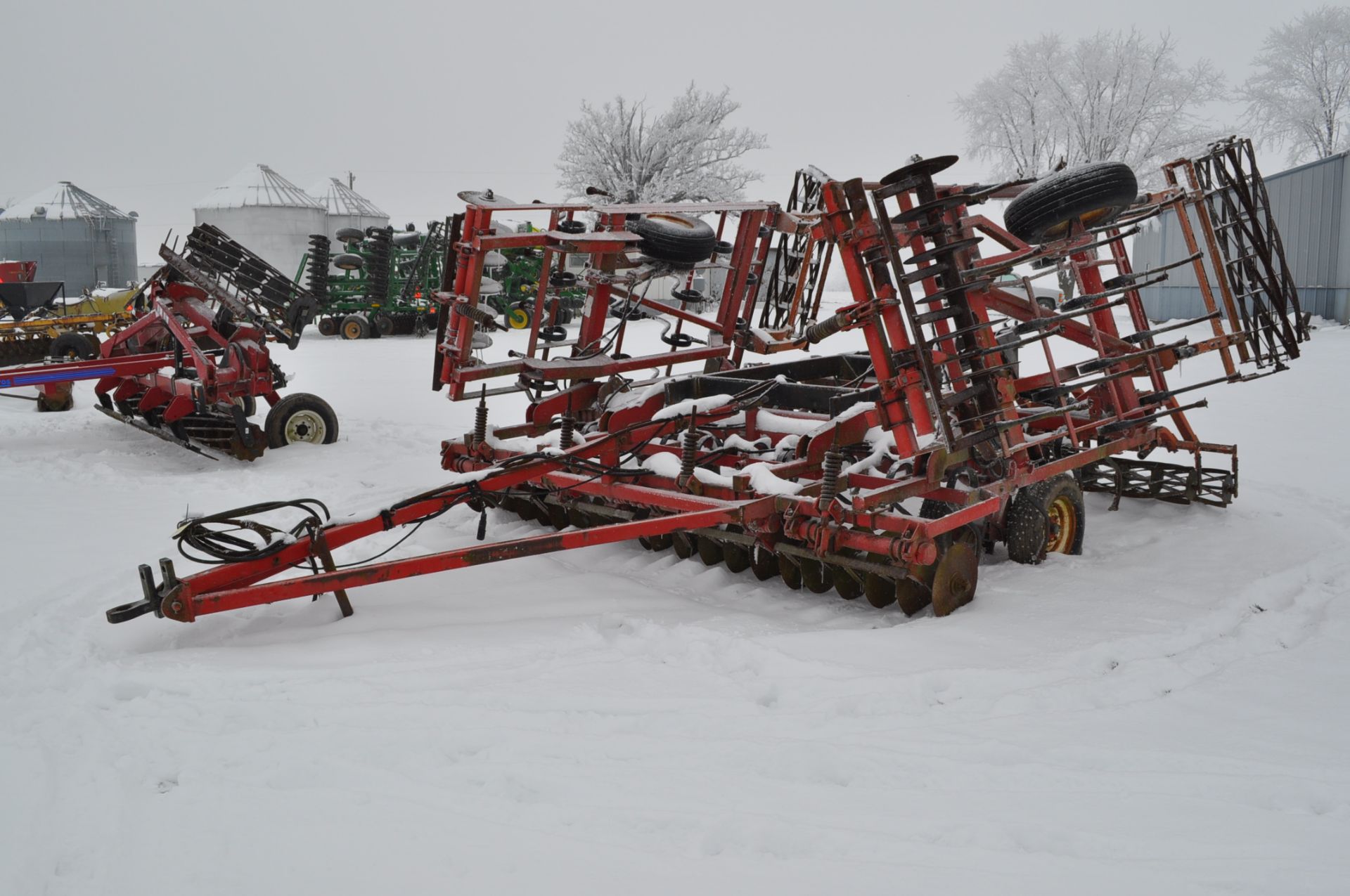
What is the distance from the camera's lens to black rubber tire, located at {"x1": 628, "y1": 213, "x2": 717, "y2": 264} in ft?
24.3

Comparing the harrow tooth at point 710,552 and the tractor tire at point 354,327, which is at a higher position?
the tractor tire at point 354,327

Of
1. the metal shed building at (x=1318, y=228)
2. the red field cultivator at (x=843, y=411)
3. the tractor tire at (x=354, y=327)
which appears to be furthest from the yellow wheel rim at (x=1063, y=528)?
the tractor tire at (x=354, y=327)

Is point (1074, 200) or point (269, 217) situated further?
point (269, 217)

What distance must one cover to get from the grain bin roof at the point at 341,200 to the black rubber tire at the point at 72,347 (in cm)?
2485

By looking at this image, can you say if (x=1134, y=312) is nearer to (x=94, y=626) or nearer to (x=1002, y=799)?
(x=1002, y=799)

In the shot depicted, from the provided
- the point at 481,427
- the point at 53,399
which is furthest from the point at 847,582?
the point at 53,399

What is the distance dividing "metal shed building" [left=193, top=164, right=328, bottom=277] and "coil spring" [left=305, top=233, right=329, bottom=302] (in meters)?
16.3

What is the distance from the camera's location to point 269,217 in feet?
127

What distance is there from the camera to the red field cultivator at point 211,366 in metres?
9.28

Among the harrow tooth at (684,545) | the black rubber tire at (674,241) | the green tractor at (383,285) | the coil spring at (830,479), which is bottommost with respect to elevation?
the harrow tooth at (684,545)

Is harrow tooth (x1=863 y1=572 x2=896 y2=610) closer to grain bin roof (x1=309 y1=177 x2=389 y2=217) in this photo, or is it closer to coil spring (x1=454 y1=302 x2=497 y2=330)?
coil spring (x1=454 y1=302 x2=497 y2=330)

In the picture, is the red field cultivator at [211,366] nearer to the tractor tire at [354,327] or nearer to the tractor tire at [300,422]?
the tractor tire at [300,422]

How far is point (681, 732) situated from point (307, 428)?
722 centimetres

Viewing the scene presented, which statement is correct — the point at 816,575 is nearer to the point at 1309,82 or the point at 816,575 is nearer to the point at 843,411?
the point at 843,411
